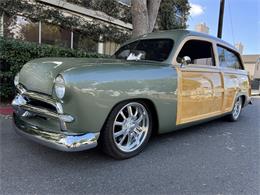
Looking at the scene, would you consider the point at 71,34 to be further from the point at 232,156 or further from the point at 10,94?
the point at 232,156

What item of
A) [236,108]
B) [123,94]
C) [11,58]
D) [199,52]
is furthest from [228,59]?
[11,58]

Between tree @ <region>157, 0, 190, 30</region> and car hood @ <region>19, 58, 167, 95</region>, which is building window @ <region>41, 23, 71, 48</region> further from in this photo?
car hood @ <region>19, 58, 167, 95</region>

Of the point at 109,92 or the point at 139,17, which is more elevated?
the point at 139,17

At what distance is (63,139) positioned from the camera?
2.74 m

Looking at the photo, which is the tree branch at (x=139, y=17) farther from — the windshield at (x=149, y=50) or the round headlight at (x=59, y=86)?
the round headlight at (x=59, y=86)

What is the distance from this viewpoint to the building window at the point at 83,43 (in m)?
10.7

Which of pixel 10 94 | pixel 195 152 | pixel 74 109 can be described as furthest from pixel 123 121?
pixel 10 94

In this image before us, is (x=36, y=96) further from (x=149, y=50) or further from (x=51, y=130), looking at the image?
(x=149, y=50)

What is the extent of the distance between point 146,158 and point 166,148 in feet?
1.74

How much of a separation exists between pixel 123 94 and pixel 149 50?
4.60ft

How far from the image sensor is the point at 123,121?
132 inches

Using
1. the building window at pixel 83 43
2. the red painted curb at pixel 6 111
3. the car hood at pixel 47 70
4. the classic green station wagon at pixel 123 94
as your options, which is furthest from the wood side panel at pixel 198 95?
the building window at pixel 83 43

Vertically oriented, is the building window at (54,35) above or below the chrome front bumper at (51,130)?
above

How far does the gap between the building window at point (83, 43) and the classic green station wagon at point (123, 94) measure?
21.0ft
